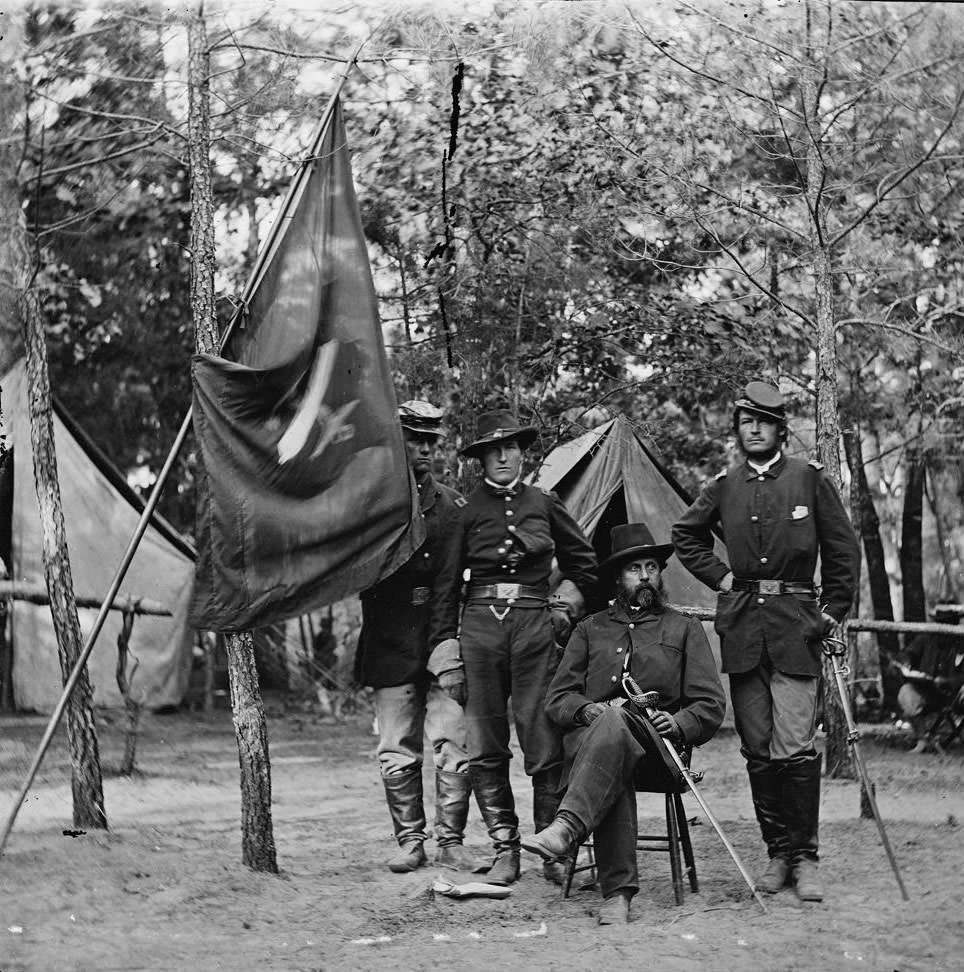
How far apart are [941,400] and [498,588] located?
6.88 metres

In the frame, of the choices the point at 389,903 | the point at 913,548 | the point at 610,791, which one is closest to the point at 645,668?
the point at 610,791

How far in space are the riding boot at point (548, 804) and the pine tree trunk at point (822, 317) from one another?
116 inches

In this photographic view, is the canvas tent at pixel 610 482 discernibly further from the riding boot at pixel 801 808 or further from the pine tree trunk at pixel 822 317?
the riding boot at pixel 801 808

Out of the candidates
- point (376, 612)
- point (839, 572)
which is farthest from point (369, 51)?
point (839, 572)

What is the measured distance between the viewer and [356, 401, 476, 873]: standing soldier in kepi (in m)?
5.27

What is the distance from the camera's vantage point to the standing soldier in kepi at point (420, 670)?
527cm

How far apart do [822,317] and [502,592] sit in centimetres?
324

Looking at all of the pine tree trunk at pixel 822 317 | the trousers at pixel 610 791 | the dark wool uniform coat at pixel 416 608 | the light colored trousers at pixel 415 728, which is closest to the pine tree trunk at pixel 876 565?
the pine tree trunk at pixel 822 317

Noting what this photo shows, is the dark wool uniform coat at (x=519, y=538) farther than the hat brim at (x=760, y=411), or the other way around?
the dark wool uniform coat at (x=519, y=538)

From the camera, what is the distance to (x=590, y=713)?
481 cm

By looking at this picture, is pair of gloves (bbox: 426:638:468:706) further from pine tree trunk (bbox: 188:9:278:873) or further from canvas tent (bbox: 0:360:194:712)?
canvas tent (bbox: 0:360:194:712)

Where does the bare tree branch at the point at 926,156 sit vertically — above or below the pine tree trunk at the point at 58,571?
above

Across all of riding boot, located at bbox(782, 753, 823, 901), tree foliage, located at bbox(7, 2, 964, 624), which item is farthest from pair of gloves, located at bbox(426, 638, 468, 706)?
tree foliage, located at bbox(7, 2, 964, 624)

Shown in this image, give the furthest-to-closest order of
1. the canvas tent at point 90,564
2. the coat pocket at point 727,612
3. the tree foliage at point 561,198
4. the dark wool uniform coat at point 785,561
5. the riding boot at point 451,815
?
the canvas tent at point 90,564 < the tree foliage at point 561,198 < the riding boot at point 451,815 < the coat pocket at point 727,612 < the dark wool uniform coat at point 785,561
